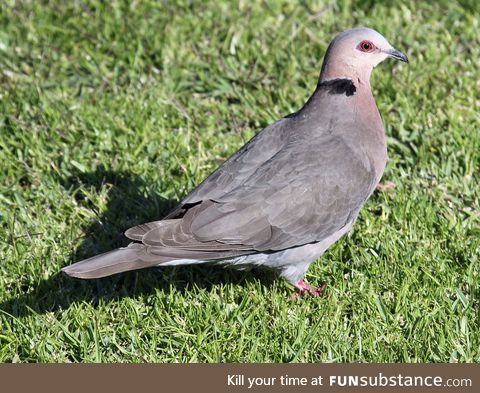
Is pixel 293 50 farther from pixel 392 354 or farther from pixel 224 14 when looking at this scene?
pixel 392 354

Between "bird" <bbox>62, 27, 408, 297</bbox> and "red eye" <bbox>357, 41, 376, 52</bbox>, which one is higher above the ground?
"red eye" <bbox>357, 41, 376, 52</bbox>

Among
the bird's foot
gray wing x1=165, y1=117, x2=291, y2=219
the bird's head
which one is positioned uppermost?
the bird's head

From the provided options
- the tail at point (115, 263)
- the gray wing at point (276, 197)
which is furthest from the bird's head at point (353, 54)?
the tail at point (115, 263)

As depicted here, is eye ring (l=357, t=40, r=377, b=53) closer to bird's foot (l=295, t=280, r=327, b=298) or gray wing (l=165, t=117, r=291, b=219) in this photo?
gray wing (l=165, t=117, r=291, b=219)

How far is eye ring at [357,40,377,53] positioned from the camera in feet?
17.1

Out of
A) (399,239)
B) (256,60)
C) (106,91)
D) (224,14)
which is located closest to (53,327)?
(399,239)

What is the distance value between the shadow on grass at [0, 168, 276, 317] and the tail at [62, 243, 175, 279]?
17.6 inches

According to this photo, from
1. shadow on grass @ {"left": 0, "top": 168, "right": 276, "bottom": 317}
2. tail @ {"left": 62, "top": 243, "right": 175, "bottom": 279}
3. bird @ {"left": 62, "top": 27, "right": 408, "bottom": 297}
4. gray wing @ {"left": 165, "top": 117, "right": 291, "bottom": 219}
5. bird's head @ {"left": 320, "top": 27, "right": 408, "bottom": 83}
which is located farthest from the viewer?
bird's head @ {"left": 320, "top": 27, "right": 408, "bottom": 83}

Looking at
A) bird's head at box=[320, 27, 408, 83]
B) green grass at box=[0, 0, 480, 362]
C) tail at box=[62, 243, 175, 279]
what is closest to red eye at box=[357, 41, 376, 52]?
bird's head at box=[320, 27, 408, 83]

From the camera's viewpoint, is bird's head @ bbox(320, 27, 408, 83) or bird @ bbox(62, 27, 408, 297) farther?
bird's head @ bbox(320, 27, 408, 83)

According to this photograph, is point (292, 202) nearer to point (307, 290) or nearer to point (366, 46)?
point (307, 290)

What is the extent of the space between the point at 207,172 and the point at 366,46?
138 centimetres

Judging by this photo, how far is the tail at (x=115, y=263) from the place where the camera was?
439cm

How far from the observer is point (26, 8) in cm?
741
